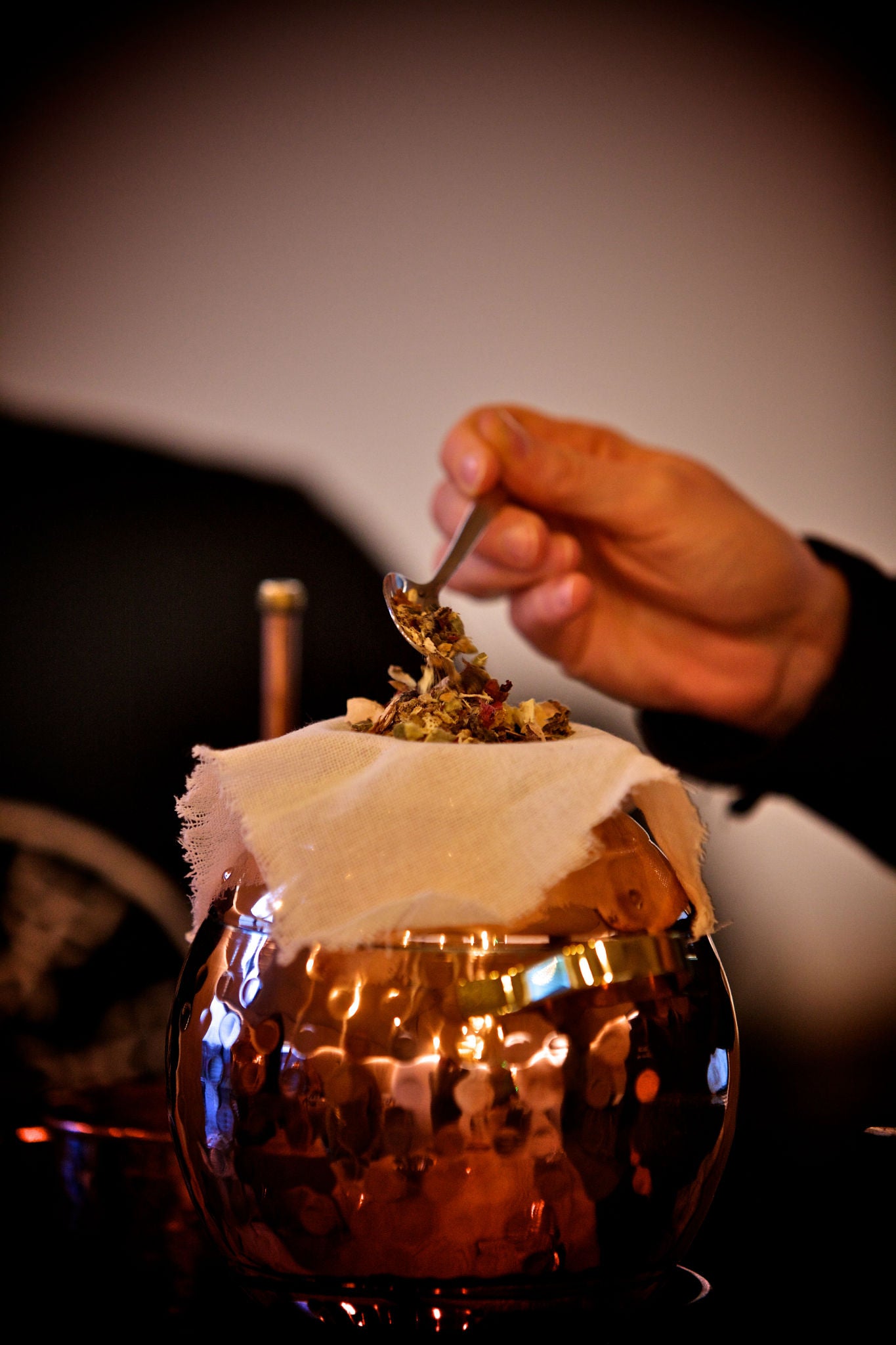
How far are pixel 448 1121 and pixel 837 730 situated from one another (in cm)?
46

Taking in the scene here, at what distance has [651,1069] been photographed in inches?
12.1

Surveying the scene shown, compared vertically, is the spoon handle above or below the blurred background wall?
below

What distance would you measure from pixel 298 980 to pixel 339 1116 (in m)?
0.03

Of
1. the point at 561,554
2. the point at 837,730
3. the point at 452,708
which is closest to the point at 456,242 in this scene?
the point at 837,730

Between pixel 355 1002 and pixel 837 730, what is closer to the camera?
pixel 355 1002

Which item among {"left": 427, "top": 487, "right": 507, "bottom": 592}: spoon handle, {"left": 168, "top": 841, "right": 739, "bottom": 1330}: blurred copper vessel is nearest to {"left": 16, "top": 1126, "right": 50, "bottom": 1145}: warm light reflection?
{"left": 168, "top": 841, "right": 739, "bottom": 1330}: blurred copper vessel

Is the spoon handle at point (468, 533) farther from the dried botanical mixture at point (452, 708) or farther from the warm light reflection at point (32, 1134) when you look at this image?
the warm light reflection at point (32, 1134)

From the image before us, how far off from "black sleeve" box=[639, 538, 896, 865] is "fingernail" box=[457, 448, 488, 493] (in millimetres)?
290

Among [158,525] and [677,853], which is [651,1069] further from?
[158,525]

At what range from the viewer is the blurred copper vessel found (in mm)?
287

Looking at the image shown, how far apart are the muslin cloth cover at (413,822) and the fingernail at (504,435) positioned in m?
0.14

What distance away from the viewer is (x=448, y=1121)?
29 centimetres

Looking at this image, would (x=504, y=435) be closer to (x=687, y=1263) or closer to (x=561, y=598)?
(x=561, y=598)

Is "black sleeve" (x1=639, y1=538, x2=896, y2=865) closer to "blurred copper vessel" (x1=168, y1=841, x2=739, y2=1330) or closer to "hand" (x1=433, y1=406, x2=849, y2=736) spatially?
"hand" (x1=433, y1=406, x2=849, y2=736)
